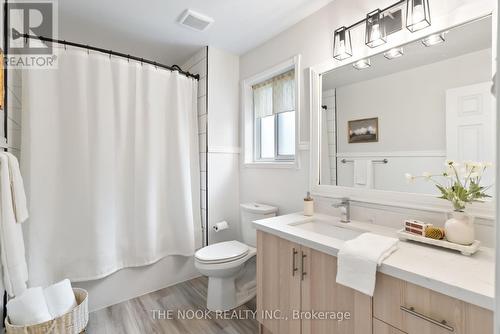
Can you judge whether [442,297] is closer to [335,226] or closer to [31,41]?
[335,226]

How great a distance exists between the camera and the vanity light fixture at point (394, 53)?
1.36 m

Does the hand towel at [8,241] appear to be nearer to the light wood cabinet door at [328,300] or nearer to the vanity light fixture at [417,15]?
the light wood cabinet door at [328,300]

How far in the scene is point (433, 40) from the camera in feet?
4.08

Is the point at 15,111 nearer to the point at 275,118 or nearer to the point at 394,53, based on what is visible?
the point at 275,118

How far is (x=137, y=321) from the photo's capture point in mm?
1715

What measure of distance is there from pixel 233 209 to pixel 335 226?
1262 millimetres

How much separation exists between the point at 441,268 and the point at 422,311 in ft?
0.57

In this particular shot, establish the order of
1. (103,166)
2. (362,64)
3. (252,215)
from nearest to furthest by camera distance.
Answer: (362,64)
(103,166)
(252,215)

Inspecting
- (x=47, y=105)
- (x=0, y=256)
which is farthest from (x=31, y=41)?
(x=0, y=256)

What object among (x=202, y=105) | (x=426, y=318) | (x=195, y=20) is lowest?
(x=426, y=318)

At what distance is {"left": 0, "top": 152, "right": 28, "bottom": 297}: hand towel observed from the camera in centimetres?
113

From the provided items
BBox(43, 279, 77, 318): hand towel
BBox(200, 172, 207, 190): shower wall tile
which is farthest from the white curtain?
BBox(43, 279, 77, 318): hand towel

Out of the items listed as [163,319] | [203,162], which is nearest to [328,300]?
[163,319]

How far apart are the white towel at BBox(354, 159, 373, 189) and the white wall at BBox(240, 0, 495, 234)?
0.39 m
